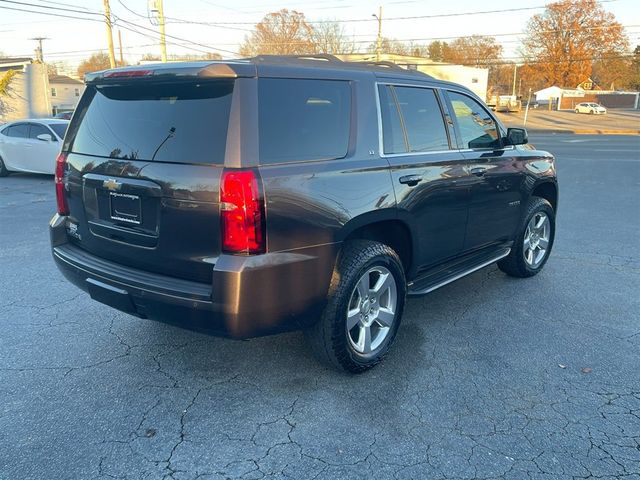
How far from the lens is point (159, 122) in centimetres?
302

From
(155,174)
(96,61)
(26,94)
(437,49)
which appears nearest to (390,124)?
(155,174)

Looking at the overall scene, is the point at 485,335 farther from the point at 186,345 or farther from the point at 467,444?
the point at 186,345

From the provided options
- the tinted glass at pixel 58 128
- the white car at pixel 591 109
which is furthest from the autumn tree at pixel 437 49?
the tinted glass at pixel 58 128

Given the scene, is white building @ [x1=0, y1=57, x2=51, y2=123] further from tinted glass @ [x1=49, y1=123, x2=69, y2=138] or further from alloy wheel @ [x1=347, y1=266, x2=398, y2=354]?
alloy wheel @ [x1=347, y1=266, x2=398, y2=354]

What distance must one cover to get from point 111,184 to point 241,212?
944 millimetres

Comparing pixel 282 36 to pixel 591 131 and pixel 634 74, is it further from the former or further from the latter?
pixel 634 74

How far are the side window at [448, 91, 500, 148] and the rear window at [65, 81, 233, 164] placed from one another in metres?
2.26

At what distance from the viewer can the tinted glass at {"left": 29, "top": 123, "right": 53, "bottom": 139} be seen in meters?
12.4

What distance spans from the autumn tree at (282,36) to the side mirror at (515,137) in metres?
54.9

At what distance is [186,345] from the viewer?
3.85 m

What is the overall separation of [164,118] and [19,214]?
6.90m

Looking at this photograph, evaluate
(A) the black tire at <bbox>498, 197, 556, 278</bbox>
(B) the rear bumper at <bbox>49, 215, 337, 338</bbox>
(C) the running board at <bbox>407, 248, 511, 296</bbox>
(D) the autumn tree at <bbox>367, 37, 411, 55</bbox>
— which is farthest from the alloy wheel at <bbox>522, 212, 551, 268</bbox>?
(D) the autumn tree at <bbox>367, 37, 411, 55</bbox>

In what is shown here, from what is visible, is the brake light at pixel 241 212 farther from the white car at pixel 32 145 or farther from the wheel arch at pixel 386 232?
the white car at pixel 32 145

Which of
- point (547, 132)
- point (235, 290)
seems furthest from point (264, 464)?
point (547, 132)
